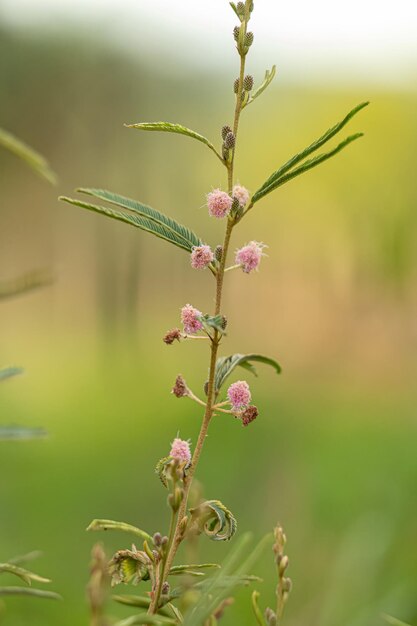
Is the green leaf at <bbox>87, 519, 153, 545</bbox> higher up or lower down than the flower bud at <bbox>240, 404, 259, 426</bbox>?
lower down

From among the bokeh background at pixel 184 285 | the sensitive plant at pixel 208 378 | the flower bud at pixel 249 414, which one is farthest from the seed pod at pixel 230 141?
the bokeh background at pixel 184 285

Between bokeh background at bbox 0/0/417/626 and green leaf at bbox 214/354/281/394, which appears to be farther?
bokeh background at bbox 0/0/417/626

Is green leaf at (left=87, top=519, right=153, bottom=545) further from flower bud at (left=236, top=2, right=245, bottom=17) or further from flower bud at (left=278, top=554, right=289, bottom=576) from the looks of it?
flower bud at (left=236, top=2, right=245, bottom=17)

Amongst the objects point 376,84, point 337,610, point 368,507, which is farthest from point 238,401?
point 376,84

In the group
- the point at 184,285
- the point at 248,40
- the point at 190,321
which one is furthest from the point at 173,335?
the point at 184,285

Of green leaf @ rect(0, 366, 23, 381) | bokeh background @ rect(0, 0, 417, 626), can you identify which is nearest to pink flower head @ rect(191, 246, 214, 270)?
green leaf @ rect(0, 366, 23, 381)

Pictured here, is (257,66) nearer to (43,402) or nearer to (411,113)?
(411,113)
